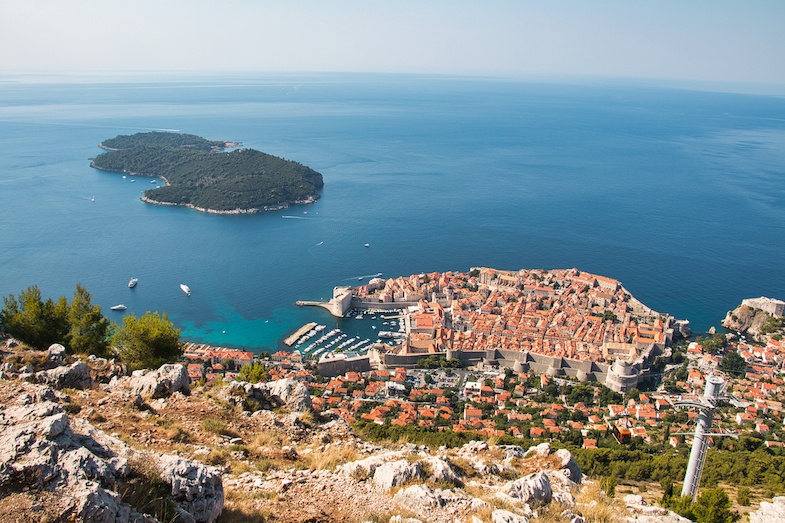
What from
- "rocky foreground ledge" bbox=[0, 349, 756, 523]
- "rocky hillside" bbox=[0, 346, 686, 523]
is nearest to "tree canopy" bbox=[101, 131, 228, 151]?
"rocky hillside" bbox=[0, 346, 686, 523]

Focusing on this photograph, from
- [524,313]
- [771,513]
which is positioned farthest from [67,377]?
[524,313]

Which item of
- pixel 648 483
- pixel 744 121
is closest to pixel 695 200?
pixel 648 483

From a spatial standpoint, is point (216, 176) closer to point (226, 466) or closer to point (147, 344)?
point (147, 344)

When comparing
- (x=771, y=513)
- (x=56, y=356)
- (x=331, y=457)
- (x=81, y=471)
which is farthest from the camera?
(x=56, y=356)

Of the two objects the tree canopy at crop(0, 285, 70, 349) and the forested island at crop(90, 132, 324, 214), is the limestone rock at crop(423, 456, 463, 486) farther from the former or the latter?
the forested island at crop(90, 132, 324, 214)

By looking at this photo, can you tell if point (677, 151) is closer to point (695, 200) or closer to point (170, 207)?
point (695, 200)

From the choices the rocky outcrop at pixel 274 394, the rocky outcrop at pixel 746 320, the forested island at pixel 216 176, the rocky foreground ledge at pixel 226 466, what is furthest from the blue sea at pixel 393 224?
the rocky foreground ledge at pixel 226 466
